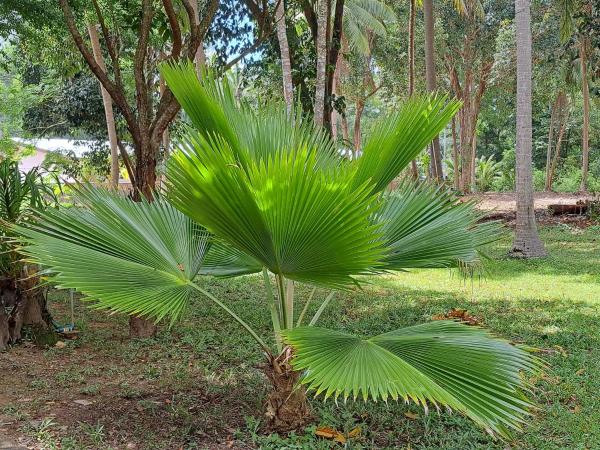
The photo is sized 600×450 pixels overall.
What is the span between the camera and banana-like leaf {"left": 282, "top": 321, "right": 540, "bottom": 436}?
2564mm

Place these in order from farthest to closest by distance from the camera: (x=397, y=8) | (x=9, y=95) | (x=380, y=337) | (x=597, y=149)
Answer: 1. (x=597, y=149)
2. (x=397, y=8)
3. (x=9, y=95)
4. (x=380, y=337)

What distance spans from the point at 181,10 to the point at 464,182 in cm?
1740

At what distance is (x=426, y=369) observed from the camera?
2.88 meters

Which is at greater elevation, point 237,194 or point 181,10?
point 181,10

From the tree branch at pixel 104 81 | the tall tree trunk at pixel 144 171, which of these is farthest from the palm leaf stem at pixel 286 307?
the tree branch at pixel 104 81

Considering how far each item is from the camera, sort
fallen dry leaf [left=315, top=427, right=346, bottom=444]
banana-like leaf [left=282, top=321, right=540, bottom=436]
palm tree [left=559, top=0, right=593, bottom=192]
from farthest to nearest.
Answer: palm tree [left=559, top=0, right=593, bottom=192]
fallen dry leaf [left=315, top=427, right=346, bottom=444]
banana-like leaf [left=282, top=321, right=540, bottom=436]

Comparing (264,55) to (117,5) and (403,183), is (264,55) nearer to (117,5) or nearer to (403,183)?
(117,5)

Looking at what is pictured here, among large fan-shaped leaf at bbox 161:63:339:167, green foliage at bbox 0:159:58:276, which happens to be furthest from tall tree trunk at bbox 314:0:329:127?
large fan-shaped leaf at bbox 161:63:339:167

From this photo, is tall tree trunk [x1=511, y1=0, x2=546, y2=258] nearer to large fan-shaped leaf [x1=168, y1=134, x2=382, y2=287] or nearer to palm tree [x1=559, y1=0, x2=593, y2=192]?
palm tree [x1=559, y1=0, x2=593, y2=192]

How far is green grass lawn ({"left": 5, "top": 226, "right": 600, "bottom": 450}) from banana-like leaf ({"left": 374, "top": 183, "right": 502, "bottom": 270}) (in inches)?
23.2

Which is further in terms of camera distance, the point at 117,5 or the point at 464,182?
the point at 464,182

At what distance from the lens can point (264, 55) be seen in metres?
12.4

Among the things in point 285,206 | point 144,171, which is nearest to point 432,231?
point 285,206

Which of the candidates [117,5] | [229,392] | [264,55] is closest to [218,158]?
[229,392]
